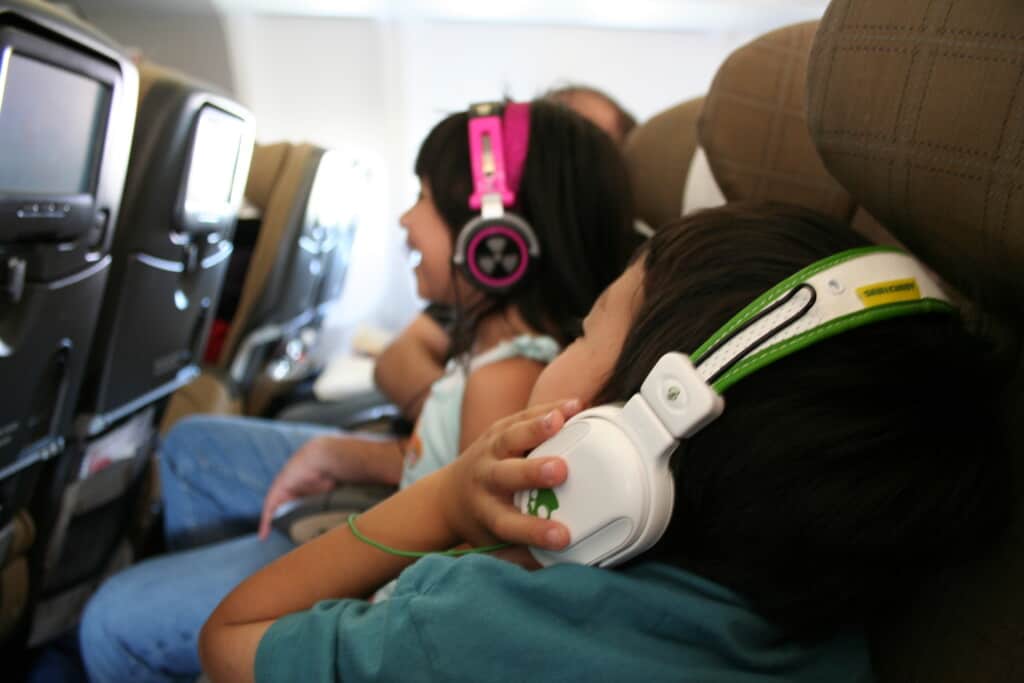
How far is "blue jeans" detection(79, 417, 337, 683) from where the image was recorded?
3.29 ft

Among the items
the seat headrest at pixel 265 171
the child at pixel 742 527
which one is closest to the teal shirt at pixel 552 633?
the child at pixel 742 527

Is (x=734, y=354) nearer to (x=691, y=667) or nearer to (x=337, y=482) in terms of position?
(x=691, y=667)

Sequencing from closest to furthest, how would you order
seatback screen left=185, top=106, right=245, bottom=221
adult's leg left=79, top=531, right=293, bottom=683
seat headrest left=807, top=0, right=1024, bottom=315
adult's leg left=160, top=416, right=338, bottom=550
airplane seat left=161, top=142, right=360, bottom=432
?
seat headrest left=807, top=0, right=1024, bottom=315
adult's leg left=79, top=531, right=293, bottom=683
seatback screen left=185, top=106, right=245, bottom=221
adult's leg left=160, top=416, right=338, bottom=550
airplane seat left=161, top=142, right=360, bottom=432

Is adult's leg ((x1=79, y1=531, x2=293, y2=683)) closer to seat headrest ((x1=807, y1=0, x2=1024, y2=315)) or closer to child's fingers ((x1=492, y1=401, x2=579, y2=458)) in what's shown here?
child's fingers ((x1=492, y1=401, x2=579, y2=458))

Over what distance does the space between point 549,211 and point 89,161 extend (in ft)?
2.03

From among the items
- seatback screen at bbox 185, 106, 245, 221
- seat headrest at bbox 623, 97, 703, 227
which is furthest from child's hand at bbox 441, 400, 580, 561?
seatback screen at bbox 185, 106, 245, 221

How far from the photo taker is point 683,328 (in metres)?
0.57

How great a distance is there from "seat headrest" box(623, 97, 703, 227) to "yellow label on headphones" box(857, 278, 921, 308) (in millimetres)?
635

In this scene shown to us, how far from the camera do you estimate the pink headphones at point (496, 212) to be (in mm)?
1015

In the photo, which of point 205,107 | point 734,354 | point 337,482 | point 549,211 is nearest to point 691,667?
point 734,354

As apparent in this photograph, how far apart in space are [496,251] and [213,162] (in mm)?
578

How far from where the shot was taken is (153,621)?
1000mm

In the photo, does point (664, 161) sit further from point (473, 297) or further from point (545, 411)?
point (545, 411)

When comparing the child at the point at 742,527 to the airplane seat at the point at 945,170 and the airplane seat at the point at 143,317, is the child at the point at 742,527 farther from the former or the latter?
the airplane seat at the point at 143,317
